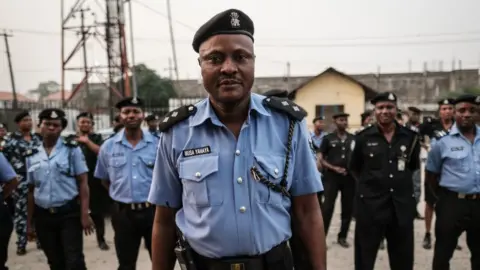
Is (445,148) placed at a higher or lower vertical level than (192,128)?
lower

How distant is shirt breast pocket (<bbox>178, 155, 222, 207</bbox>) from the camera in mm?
1542

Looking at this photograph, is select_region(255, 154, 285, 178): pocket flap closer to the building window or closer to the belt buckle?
the belt buckle

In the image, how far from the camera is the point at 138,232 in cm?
374

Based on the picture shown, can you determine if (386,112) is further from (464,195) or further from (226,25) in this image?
(226,25)

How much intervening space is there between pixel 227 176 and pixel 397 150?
2.67 metres

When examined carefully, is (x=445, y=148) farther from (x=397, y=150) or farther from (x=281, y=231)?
(x=281, y=231)

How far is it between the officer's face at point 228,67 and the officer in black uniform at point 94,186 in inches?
181

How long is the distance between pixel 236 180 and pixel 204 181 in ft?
0.44

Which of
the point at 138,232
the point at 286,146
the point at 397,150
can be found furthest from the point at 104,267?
the point at 286,146

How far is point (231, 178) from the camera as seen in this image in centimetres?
155

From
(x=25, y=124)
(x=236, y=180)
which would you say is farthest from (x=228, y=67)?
(x=25, y=124)

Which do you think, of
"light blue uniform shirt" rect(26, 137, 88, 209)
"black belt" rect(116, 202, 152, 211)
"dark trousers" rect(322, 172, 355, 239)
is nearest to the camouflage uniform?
"light blue uniform shirt" rect(26, 137, 88, 209)

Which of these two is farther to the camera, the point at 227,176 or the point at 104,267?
the point at 104,267

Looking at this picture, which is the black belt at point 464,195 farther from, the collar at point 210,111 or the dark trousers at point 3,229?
Answer: the dark trousers at point 3,229
